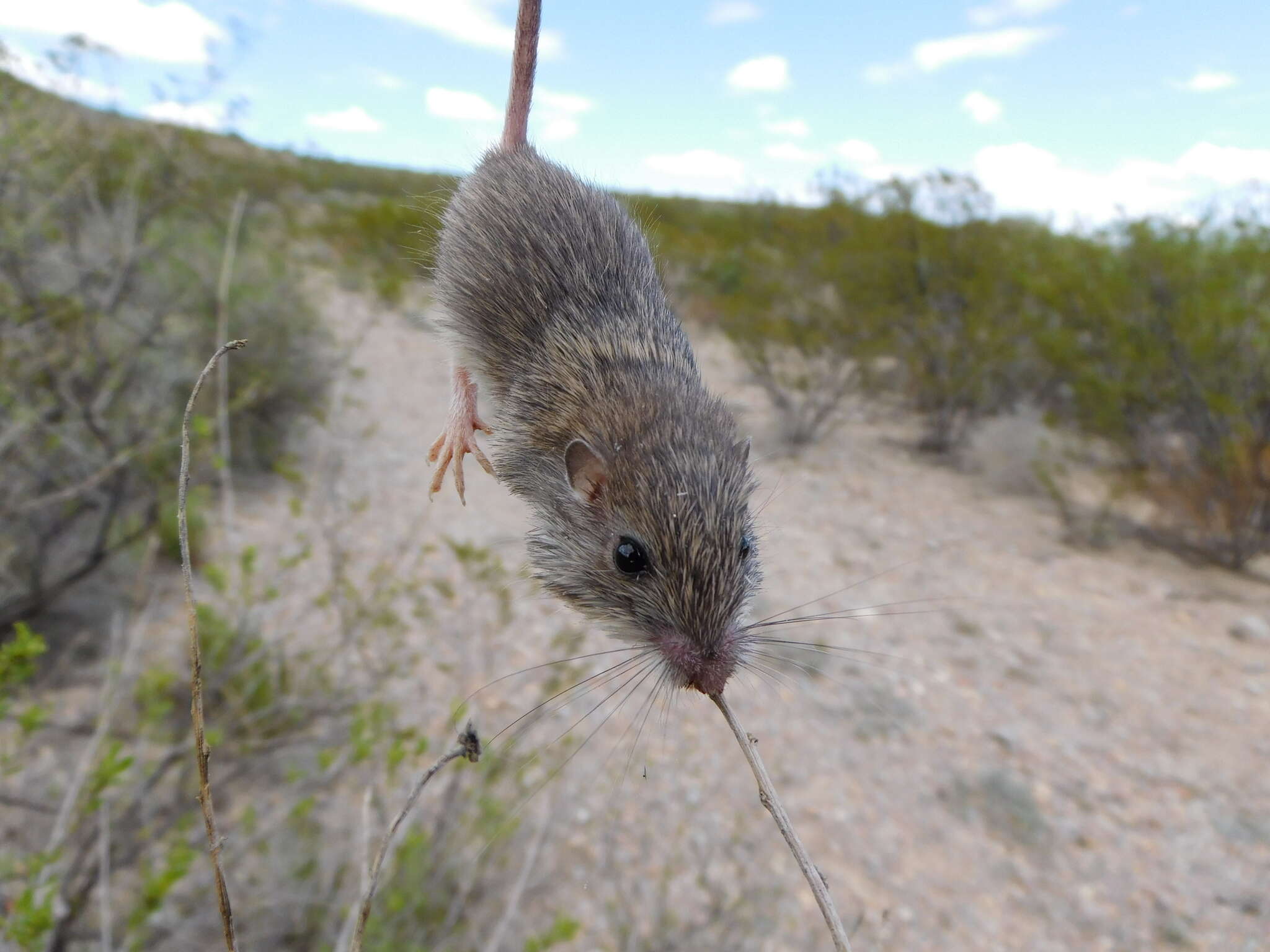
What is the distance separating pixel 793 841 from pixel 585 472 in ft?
2.32

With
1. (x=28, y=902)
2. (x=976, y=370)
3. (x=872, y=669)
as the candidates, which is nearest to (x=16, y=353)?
(x=28, y=902)

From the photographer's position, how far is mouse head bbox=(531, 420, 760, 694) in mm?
1184

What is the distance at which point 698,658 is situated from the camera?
1181mm

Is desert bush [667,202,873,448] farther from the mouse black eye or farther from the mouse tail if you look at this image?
the mouse black eye

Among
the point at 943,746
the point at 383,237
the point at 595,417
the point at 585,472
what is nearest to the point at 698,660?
the point at 585,472

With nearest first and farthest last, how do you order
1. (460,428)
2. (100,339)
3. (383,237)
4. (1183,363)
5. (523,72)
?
(523,72) < (460,428) < (100,339) < (383,237) < (1183,363)

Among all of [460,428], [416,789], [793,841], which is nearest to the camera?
[793,841]

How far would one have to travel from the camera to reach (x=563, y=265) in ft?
5.08

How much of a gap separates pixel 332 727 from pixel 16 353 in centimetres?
276

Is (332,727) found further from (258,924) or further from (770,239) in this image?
(770,239)

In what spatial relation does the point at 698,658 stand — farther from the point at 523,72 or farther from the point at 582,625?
the point at 523,72

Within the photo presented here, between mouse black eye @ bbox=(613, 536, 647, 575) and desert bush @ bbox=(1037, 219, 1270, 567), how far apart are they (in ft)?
38.8

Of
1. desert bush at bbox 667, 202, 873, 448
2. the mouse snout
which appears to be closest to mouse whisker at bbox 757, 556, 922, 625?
the mouse snout

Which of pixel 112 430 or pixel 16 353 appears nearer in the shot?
pixel 16 353
